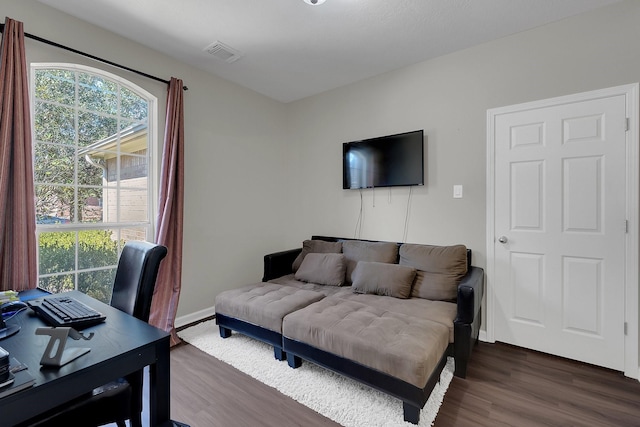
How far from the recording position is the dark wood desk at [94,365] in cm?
76

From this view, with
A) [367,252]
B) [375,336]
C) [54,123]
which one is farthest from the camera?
[367,252]

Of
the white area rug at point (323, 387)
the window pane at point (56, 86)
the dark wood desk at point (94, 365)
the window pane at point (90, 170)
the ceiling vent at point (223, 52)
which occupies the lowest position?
the white area rug at point (323, 387)

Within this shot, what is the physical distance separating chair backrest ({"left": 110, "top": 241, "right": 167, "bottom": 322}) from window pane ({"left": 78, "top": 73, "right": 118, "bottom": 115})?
1.67 m

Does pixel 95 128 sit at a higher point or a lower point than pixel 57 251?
higher

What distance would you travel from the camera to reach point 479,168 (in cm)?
268

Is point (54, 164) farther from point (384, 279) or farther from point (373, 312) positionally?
point (384, 279)

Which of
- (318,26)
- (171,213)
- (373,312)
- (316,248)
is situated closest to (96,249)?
(171,213)

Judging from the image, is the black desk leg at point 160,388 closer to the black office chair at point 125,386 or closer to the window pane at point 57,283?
the black office chair at point 125,386

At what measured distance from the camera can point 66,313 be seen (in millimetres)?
1229

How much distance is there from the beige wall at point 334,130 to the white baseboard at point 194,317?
0.20 ft

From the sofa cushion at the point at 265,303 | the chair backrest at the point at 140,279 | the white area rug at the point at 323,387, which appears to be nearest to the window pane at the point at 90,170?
the chair backrest at the point at 140,279

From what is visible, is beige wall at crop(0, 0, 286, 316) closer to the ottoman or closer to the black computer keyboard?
the ottoman

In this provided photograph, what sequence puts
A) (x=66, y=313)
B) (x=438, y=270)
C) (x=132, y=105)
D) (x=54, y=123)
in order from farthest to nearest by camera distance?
(x=132, y=105) → (x=438, y=270) → (x=54, y=123) → (x=66, y=313)

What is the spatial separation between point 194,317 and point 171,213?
116cm
